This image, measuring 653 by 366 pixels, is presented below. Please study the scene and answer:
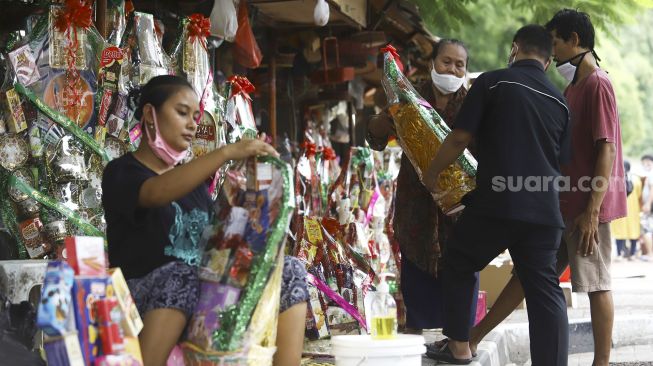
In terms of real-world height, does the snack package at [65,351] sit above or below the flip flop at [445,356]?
above

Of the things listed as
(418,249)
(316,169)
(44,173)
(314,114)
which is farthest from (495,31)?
(44,173)

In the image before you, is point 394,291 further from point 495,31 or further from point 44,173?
point 495,31

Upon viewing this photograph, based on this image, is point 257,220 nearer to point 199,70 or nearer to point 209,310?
point 209,310

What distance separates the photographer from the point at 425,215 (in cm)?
593

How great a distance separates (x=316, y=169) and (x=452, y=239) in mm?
2797

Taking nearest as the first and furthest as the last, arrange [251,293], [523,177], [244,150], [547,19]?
1. [251,293]
2. [244,150]
3. [523,177]
4. [547,19]

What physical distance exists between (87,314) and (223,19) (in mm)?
3643

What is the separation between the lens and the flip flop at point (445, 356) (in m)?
5.29

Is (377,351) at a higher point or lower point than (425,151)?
lower

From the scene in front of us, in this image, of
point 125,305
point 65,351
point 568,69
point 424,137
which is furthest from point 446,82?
point 65,351

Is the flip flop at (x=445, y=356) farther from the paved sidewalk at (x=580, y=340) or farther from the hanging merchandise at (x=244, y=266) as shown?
the hanging merchandise at (x=244, y=266)

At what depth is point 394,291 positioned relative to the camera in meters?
7.50

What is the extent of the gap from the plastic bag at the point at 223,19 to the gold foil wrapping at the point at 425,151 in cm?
147

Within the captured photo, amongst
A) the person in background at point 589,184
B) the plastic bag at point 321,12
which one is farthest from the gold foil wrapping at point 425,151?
the plastic bag at point 321,12
